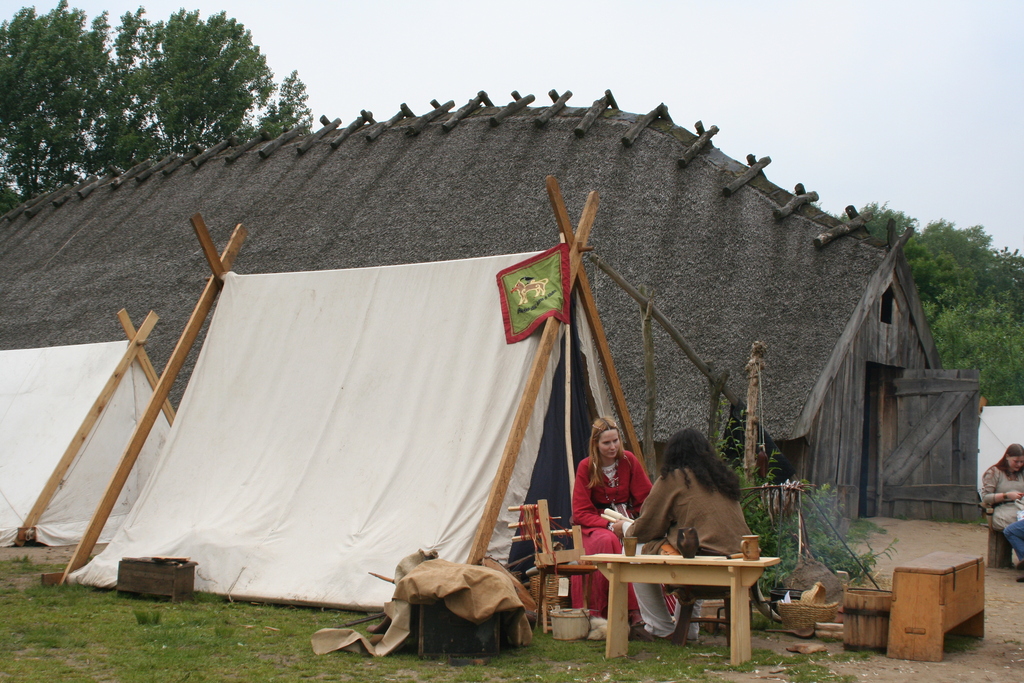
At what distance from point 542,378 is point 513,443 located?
48cm

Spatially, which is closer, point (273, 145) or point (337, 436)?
point (337, 436)

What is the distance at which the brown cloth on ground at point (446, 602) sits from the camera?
150 inches

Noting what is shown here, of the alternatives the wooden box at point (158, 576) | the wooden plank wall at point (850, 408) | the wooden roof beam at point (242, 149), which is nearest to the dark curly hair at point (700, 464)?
the wooden box at point (158, 576)

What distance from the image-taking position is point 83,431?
8102 millimetres

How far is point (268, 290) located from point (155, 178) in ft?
34.6

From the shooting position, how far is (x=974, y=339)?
17500 millimetres

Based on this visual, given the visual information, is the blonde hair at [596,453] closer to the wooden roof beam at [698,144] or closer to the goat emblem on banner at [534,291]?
the goat emblem on banner at [534,291]

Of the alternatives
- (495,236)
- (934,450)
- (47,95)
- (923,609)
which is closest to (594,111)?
(495,236)

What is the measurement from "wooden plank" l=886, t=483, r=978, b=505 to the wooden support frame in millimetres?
4917

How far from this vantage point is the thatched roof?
8078 mm

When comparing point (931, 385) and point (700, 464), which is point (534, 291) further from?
point (931, 385)

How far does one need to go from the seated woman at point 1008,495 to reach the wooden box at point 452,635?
4.46 m

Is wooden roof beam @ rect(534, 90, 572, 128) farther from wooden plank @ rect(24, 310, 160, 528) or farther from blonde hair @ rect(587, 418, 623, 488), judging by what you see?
blonde hair @ rect(587, 418, 623, 488)

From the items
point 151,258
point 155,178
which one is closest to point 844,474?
point 151,258
